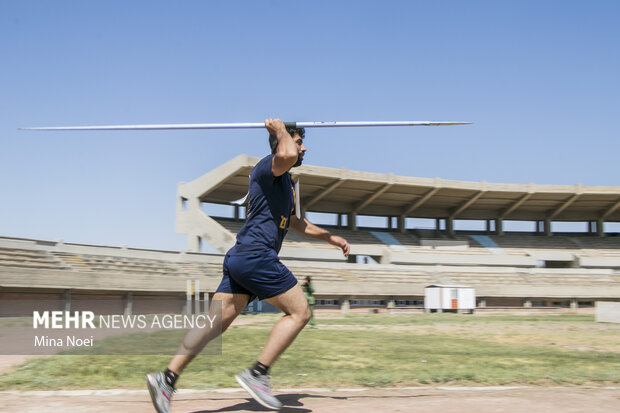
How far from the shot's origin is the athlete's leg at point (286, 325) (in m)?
3.92

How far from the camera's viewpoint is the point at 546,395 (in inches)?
184

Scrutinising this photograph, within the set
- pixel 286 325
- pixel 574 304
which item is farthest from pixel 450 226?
pixel 286 325

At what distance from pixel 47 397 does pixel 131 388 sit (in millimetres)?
736

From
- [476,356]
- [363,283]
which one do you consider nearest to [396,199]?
[363,283]

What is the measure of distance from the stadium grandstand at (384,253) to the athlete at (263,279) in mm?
22969

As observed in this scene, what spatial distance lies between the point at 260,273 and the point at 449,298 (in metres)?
31.3

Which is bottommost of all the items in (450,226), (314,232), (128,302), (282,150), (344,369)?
(128,302)

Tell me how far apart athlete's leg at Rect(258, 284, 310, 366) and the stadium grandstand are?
23194 mm

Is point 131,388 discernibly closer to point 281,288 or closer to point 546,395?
point 281,288

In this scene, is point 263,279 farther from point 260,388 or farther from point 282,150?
point 282,150

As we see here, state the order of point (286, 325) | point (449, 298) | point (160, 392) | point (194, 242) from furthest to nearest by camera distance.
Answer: point (194, 242), point (449, 298), point (286, 325), point (160, 392)

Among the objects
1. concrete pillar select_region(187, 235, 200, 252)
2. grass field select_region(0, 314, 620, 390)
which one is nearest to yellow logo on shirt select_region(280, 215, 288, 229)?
grass field select_region(0, 314, 620, 390)

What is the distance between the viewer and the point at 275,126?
3.92 m

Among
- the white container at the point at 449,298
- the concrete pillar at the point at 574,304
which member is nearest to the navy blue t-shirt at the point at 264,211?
the white container at the point at 449,298
